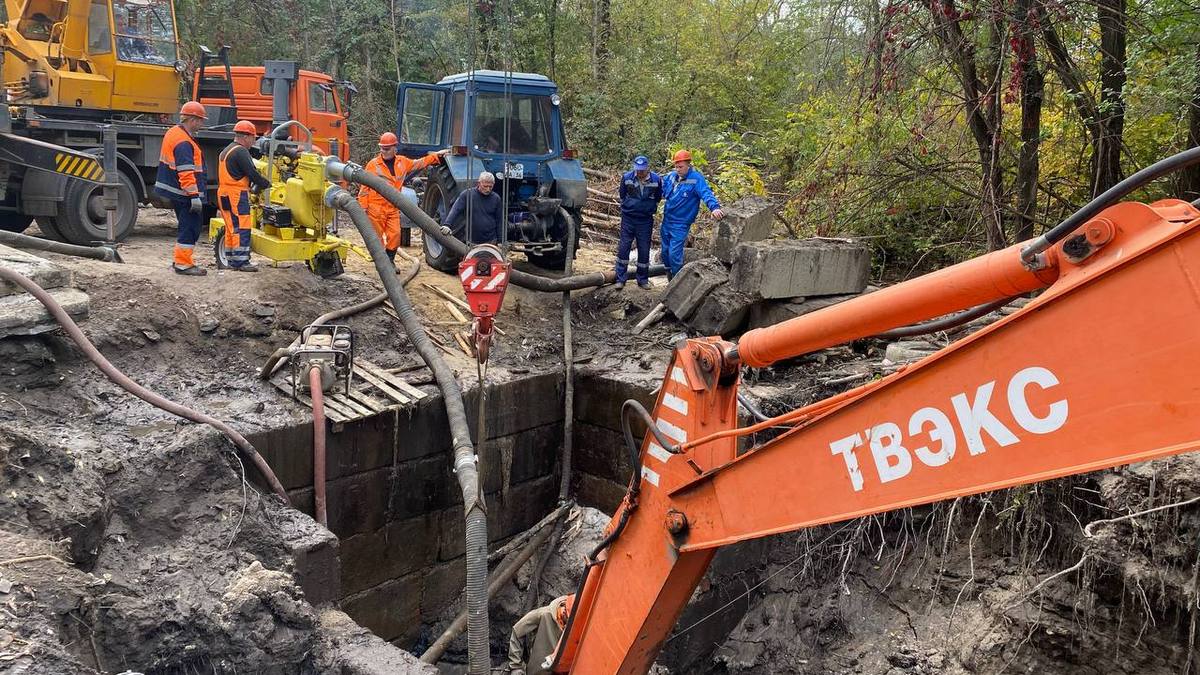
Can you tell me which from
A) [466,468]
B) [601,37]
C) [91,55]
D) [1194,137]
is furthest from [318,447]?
[601,37]

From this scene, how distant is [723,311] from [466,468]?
3.31m

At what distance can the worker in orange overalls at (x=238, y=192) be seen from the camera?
8125 millimetres

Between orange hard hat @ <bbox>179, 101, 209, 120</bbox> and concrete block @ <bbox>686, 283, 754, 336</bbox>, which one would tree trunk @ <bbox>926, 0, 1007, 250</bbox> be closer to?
concrete block @ <bbox>686, 283, 754, 336</bbox>

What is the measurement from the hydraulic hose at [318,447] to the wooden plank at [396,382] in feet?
2.76

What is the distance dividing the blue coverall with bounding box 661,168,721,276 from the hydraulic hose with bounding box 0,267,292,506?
521cm

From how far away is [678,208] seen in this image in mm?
9656

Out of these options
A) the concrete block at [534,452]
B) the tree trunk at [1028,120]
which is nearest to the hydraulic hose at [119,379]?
the concrete block at [534,452]

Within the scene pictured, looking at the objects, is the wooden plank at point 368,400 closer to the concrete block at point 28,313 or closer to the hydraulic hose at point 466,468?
the hydraulic hose at point 466,468

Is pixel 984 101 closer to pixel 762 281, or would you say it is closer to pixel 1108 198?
pixel 762 281

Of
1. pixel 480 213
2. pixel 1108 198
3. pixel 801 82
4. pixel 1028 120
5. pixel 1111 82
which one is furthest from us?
pixel 801 82

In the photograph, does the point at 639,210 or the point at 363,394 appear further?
the point at 639,210

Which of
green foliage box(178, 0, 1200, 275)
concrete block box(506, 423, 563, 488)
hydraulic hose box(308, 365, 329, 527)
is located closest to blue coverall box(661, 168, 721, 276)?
green foliage box(178, 0, 1200, 275)

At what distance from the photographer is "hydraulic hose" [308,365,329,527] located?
6.39 m

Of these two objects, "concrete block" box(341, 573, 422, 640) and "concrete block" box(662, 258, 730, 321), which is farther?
"concrete block" box(662, 258, 730, 321)
